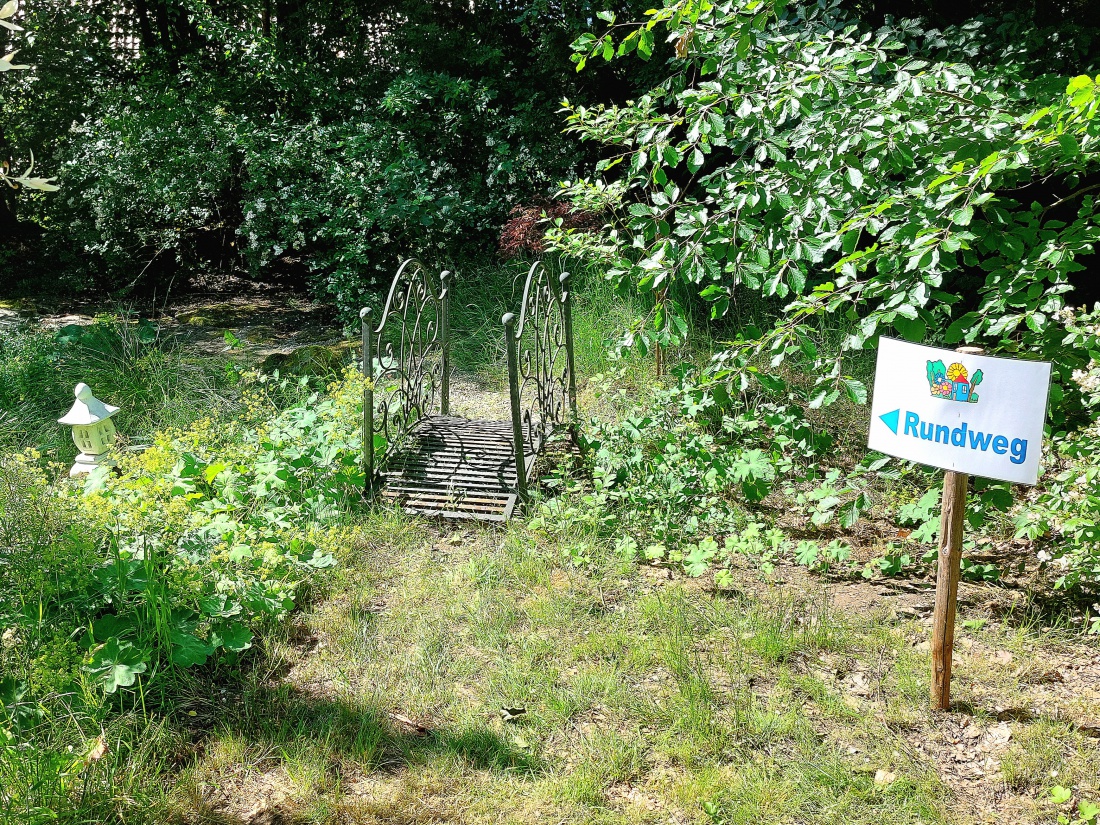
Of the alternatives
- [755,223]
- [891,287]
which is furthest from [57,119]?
[891,287]

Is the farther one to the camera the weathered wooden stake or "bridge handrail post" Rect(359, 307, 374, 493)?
"bridge handrail post" Rect(359, 307, 374, 493)

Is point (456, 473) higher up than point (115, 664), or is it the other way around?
point (456, 473)

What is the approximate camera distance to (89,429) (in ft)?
13.5

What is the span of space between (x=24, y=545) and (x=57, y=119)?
8.52 metres

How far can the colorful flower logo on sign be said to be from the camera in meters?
2.40

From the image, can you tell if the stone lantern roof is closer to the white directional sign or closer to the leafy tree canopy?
the leafy tree canopy

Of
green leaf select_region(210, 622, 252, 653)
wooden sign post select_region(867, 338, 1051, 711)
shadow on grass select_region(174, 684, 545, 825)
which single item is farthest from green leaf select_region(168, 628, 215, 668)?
wooden sign post select_region(867, 338, 1051, 711)

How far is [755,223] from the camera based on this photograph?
344cm

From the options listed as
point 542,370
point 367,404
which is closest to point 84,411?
point 367,404

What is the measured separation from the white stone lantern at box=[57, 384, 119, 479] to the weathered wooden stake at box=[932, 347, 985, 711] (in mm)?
3737

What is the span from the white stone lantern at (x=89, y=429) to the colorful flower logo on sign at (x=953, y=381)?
12.2ft

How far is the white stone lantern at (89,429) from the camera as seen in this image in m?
4.07

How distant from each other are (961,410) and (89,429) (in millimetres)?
3976

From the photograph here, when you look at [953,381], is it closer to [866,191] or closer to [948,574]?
[948,574]
